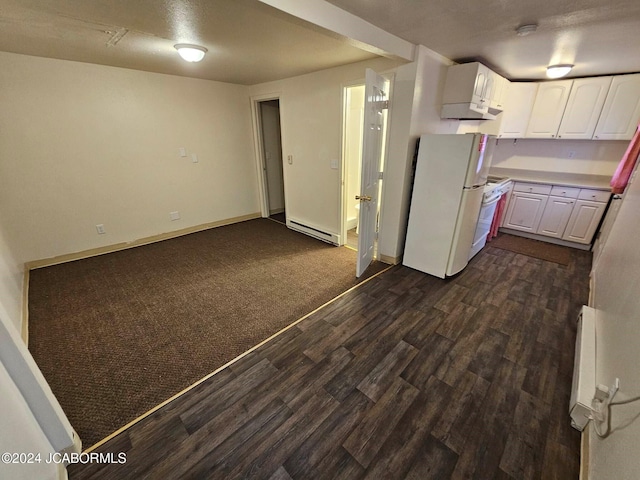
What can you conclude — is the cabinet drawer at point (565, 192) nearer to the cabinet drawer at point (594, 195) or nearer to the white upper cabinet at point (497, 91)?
the cabinet drawer at point (594, 195)

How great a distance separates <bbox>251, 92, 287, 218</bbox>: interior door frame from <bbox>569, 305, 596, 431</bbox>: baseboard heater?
3.79 meters

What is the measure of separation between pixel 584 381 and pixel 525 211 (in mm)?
3123

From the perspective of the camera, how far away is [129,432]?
1.39 meters

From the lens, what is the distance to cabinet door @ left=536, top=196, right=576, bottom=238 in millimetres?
3537

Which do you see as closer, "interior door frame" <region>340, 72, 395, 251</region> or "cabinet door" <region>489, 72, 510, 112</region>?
"interior door frame" <region>340, 72, 395, 251</region>

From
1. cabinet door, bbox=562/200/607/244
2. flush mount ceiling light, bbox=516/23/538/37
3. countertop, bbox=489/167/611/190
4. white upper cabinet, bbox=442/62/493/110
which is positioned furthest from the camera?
countertop, bbox=489/167/611/190

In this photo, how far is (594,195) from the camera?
331 centimetres

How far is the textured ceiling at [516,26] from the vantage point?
158cm

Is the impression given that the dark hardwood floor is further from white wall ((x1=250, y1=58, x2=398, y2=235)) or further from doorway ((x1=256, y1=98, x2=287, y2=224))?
doorway ((x1=256, y1=98, x2=287, y2=224))

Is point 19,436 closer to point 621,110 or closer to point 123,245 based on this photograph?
point 123,245

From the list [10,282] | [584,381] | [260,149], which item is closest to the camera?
[584,381]

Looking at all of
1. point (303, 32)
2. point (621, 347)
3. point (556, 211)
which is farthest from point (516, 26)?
point (556, 211)

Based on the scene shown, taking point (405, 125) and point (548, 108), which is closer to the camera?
point (405, 125)

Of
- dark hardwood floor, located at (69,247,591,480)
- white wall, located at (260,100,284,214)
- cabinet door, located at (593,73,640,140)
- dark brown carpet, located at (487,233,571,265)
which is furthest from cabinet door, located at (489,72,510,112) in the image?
white wall, located at (260,100,284,214)
